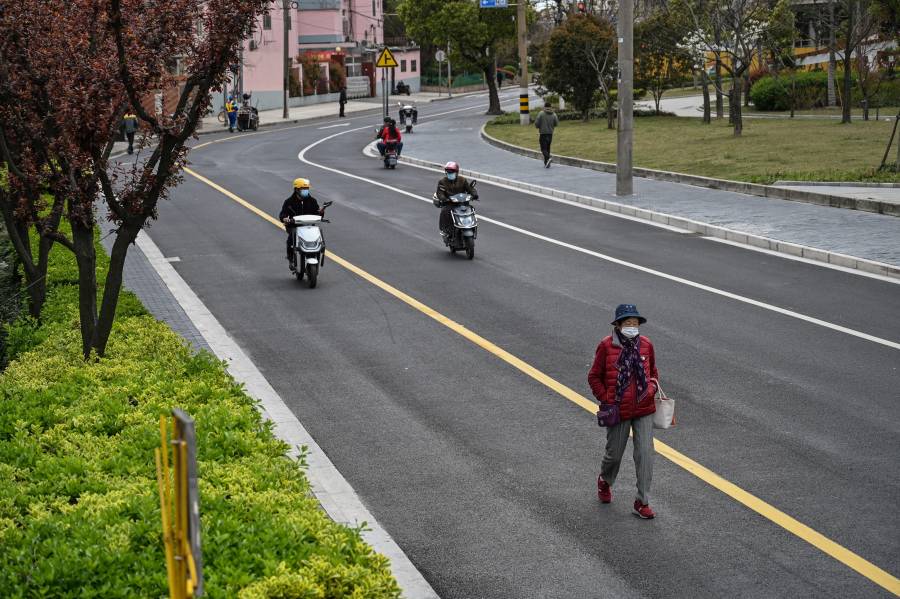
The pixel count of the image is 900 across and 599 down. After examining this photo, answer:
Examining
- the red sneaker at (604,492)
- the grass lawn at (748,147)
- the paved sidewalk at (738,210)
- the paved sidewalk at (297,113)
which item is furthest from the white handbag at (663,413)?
the paved sidewalk at (297,113)

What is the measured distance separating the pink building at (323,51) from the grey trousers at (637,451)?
63.2 metres

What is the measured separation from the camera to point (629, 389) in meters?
8.76

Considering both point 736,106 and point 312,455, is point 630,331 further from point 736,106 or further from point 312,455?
point 736,106

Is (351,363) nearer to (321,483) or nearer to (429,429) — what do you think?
(429,429)

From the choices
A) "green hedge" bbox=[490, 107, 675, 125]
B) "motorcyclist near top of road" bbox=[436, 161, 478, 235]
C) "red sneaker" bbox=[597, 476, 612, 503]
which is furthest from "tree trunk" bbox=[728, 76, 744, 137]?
"red sneaker" bbox=[597, 476, 612, 503]

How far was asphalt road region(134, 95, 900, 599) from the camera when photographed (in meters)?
7.96

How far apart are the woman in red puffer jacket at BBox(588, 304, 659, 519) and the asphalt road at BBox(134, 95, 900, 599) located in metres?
0.36

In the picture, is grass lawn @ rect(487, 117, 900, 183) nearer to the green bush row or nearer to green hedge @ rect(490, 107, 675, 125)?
green hedge @ rect(490, 107, 675, 125)

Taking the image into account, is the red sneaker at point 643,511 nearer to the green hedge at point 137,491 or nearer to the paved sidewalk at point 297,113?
the green hedge at point 137,491

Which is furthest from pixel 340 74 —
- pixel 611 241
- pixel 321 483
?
pixel 321 483

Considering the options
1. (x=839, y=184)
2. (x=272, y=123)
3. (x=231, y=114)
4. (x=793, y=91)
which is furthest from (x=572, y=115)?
(x=839, y=184)

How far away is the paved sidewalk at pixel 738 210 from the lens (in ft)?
67.5

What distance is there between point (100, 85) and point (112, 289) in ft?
6.84

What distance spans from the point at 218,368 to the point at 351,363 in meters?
1.94
